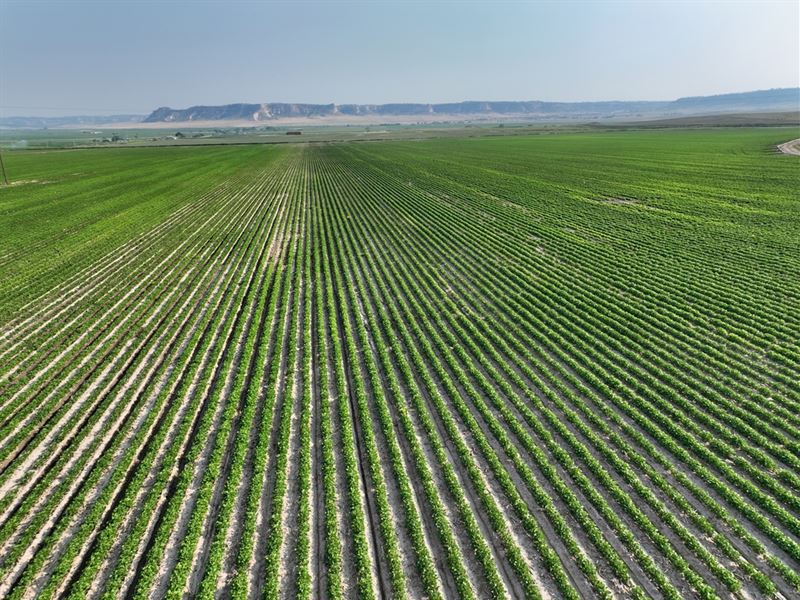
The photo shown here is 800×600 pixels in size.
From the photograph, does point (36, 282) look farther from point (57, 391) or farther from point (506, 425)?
point (506, 425)

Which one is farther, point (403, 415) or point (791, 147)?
point (791, 147)

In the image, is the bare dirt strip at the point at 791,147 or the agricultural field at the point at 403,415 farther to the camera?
the bare dirt strip at the point at 791,147

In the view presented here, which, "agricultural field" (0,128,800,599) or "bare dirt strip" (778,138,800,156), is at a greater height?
"bare dirt strip" (778,138,800,156)

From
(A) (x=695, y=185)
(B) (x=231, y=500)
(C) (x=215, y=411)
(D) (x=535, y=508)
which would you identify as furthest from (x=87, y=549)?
(A) (x=695, y=185)

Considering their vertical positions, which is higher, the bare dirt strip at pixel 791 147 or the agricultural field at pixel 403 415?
the bare dirt strip at pixel 791 147

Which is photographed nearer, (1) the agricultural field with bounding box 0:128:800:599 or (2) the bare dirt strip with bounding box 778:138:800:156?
(1) the agricultural field with bounding box 0:128:800:599

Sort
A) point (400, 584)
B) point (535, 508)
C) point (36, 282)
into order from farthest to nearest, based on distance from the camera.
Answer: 1. point (36, 282)
2. point (535, 508)
3. point (400, 584)

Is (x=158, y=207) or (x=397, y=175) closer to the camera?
(x=158, y=207)

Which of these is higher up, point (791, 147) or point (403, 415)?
point (791, 147)
